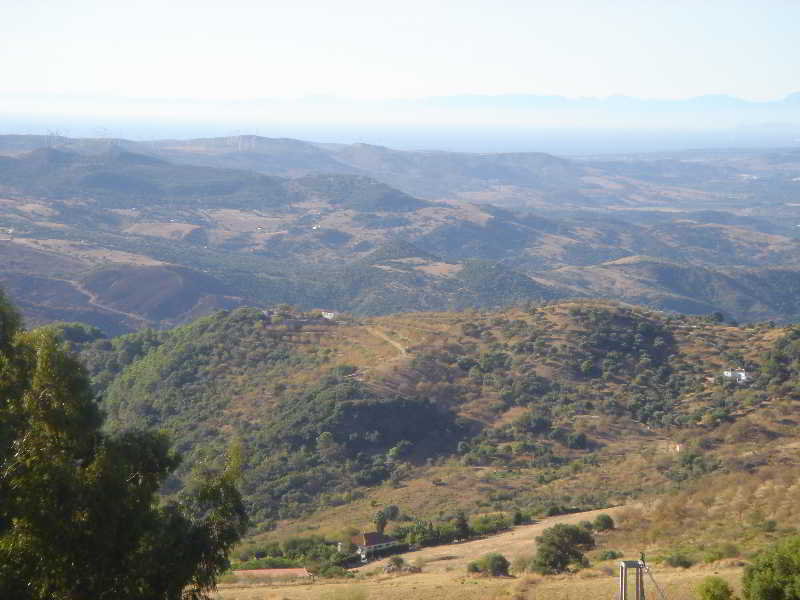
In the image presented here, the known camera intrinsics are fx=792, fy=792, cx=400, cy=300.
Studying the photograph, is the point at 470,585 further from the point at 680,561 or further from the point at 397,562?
the point at 680,561

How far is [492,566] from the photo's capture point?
653 inches

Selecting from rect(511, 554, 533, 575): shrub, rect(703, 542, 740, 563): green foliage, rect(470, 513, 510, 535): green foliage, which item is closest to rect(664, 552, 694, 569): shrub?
rect(703, 542, 740, 563): green foliage

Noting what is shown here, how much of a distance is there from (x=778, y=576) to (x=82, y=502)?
943 cm

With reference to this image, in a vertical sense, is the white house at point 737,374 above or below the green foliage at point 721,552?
below

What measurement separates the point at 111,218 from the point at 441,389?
112m

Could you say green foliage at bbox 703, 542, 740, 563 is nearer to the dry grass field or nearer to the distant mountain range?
the dry grass field

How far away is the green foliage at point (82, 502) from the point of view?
8695 millimetres

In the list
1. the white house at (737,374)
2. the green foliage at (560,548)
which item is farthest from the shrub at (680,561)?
the white house at (737,374)

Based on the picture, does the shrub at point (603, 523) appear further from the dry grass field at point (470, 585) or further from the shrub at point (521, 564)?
the shrub at point (521, 564)

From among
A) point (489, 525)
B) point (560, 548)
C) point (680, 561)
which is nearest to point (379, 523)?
point (489, 525)

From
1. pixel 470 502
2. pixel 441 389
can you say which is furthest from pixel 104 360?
Answer: pixel 470 502

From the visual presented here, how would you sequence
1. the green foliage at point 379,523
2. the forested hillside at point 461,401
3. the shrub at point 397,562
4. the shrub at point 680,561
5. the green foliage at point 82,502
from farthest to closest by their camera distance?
the forested hillside at point 461,401 → the green foliage at point 379,523 → the shrub at point 397,562 → the shrub at point 680,561 → the green foliage at point 82,502

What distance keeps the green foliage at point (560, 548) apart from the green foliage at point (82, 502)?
8.33 m

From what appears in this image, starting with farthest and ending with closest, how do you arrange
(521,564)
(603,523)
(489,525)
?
1. (489,525)
2. (603,523)
3. (521,564)
